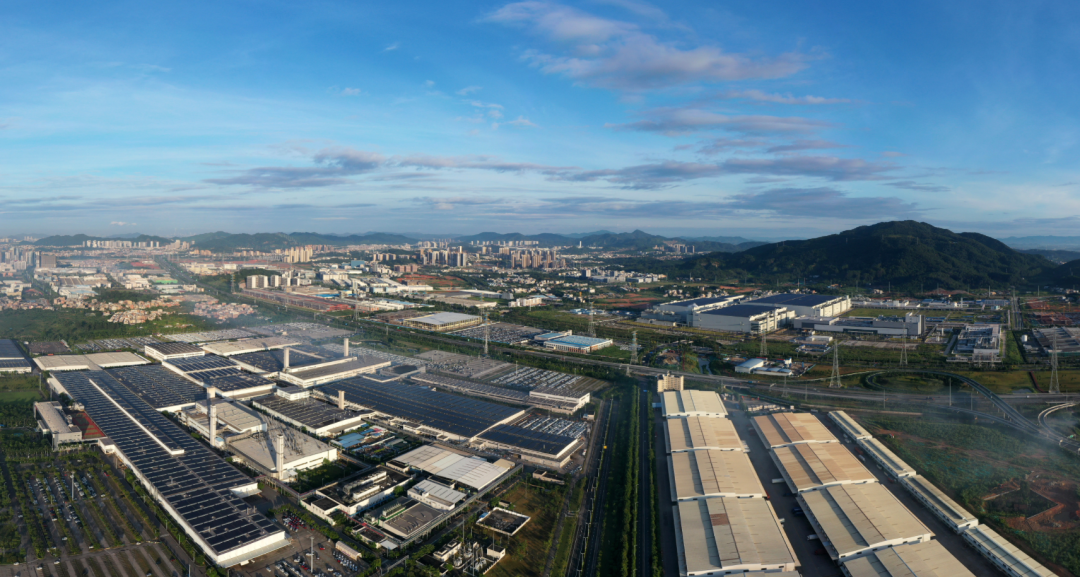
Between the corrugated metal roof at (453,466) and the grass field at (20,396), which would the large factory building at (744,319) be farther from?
the grass field at (20,396)

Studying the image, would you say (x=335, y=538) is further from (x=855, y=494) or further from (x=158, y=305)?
(x=158, y=305)

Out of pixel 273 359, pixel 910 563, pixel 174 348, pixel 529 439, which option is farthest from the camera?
pixel 174 348

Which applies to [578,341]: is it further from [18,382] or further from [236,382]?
[18,382]

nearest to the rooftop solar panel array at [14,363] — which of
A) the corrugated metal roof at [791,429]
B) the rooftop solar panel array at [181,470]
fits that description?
the rooftop solar panel array at [181,470]

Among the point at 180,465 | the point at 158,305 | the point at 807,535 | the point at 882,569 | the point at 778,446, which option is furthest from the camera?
the point at 158,305

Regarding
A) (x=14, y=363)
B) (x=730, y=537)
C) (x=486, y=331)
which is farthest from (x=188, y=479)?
(x=486, y=331)

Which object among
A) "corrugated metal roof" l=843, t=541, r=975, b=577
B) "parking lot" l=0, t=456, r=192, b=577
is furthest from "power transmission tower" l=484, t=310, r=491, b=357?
"corrugated metal roof" l=843, t=541, r=975, b=577

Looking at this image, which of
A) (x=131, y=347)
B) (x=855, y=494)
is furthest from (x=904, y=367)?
(x=131, y=347)
